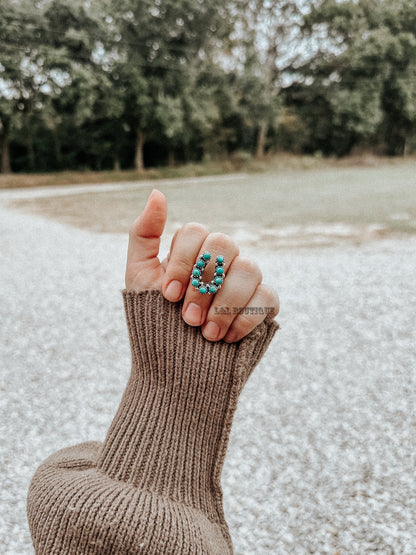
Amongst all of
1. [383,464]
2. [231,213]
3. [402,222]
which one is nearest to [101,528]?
[383,464]

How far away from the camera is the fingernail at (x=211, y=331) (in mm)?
1001

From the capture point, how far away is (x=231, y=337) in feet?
3.38

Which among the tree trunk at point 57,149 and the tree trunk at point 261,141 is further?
the tree trunk at point 261,141

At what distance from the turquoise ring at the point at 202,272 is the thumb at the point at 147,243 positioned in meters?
0.13

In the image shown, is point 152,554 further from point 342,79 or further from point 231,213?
point 342,79

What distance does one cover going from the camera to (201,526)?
0.98 meters

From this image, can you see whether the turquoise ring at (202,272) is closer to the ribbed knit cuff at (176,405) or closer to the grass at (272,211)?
the ribbed knit cuff at (176,405)

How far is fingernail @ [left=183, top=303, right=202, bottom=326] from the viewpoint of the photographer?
0.99 metres

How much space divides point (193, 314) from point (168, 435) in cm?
33

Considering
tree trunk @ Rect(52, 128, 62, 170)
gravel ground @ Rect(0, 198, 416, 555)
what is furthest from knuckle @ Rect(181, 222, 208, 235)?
tree trunk @ Rect(52, 128, 62, 170)

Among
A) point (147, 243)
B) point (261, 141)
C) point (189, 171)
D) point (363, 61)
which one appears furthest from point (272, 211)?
point (363, 61)

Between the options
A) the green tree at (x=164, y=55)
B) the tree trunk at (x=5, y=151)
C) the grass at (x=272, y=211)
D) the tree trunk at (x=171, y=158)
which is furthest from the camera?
the tree trunk at (x=171, y=158)

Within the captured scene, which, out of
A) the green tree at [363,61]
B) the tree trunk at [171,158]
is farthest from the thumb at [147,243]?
the green tree at [363,61]

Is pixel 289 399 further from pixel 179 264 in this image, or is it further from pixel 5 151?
pixel 5 151
